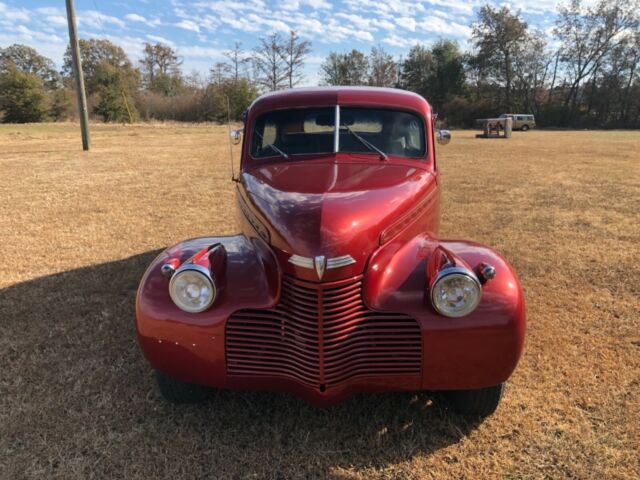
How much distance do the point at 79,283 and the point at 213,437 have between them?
10.1 feet

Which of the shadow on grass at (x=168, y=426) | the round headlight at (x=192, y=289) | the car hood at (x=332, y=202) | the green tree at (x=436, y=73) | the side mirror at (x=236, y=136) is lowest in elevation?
the shadow on grass at (x=168, y=426)

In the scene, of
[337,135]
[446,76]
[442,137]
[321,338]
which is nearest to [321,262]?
[321,338]

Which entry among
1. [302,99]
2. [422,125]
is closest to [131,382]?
[302,99]

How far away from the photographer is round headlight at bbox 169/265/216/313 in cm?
253

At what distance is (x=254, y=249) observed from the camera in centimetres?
297

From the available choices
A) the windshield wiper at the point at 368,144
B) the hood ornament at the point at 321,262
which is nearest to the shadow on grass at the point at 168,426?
the hood ornament at the point at 321,262

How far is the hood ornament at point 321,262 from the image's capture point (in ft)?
7.70

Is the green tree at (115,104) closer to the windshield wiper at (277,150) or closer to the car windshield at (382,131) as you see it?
the windshield wiper at (277,150)

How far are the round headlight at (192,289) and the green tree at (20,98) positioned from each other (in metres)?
52.1

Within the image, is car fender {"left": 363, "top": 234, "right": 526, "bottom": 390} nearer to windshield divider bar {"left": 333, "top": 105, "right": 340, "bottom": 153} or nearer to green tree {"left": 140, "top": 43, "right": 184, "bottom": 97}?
windshield divider bar {"left": 333, "top": 105, "right": 340, "bottom": 153}

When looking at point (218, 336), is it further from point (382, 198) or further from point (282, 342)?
point (382, 198)

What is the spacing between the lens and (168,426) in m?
2.84

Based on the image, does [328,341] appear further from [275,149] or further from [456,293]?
[275,149]

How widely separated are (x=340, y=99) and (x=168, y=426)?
2.59 meters
